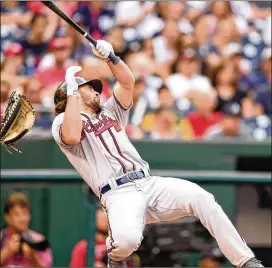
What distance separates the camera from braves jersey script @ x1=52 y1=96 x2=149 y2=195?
18.8 feet

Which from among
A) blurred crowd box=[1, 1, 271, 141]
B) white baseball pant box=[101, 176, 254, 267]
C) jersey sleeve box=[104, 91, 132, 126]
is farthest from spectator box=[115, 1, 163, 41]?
white baseball pant box=[101, 176, 254, 267]

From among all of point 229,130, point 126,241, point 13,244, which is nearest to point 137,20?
point 229,130

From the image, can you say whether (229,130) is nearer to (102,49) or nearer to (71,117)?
(102,49)

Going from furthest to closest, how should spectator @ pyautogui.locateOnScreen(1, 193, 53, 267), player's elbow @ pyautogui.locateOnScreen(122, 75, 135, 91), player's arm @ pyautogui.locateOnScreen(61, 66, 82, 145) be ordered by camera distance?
1. spectator @ pyautogui.locateOnScreen(1, 193, 53, 267)
2. player's elbow @ pyautogui.locateOnScreen(122, 75, 135, 91)
3. player's arm @ pyautogui.locateOnScreen(61, 66, 82, 145)

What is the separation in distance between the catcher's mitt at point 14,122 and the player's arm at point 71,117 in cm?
33

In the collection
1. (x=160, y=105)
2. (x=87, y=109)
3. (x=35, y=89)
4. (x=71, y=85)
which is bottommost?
(x=87, y=109)

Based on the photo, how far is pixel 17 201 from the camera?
720 centimetres

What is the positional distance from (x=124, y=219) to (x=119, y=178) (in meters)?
0.29

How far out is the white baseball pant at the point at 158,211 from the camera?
18.1ft

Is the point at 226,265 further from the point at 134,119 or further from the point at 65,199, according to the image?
the point at 134,119

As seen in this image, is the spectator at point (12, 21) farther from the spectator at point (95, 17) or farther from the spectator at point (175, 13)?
the spectator at point (175, 13)

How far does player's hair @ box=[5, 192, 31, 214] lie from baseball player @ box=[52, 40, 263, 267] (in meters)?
1.47

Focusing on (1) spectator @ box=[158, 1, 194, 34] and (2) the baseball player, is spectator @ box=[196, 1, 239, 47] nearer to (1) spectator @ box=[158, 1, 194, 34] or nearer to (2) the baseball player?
(1) spectator @ box=[158, 1, 194, 34]

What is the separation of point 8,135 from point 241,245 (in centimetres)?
150
